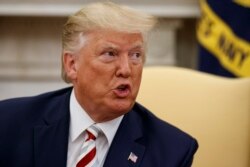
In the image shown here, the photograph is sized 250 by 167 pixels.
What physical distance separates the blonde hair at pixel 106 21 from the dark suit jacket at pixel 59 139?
25cm

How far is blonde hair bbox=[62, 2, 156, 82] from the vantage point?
1.53 metres

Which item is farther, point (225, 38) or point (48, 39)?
point (48, 39)

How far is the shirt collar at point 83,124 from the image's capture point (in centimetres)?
166

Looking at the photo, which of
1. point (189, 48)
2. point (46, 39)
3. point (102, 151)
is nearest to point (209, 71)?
point (189, 48)

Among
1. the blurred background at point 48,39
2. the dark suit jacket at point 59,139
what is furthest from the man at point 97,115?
the blurred background at point 48,39

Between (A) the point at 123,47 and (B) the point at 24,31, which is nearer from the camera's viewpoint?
(A) the point at 123,47

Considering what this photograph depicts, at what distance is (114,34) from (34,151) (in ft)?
1.36

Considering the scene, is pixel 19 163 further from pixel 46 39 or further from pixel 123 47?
pixel 46 39

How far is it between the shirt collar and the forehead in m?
0.23

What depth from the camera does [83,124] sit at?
166cm

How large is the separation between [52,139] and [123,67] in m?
0.32

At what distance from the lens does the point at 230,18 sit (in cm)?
325

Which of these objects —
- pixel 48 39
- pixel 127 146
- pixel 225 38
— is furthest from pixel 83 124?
pixel 48 39

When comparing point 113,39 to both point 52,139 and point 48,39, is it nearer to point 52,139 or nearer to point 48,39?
point 52,139
